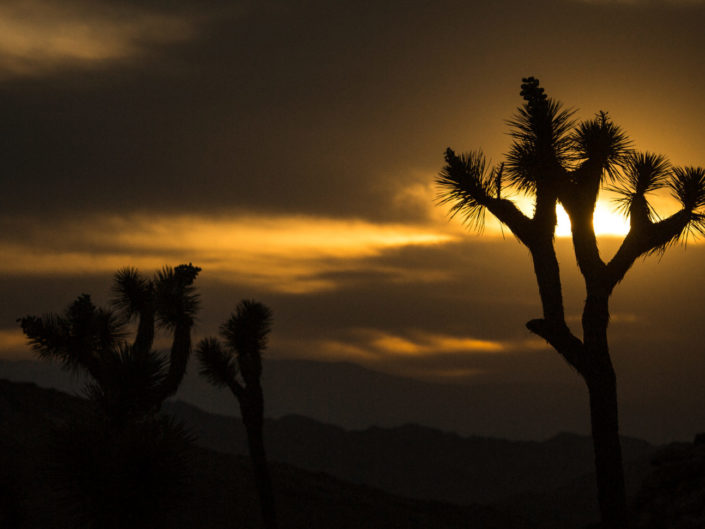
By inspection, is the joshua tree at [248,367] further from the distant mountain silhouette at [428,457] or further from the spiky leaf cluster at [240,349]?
the distant mountain silhouette at [428,457]

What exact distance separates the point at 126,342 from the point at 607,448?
31.3 ft

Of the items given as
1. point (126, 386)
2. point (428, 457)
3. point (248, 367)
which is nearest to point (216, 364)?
point (248, 367)

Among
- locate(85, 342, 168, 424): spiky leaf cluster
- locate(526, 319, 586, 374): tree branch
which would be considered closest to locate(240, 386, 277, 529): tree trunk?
locate(85, 342, 168, 424): spiky leaf cluster

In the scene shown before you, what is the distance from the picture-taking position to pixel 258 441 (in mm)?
22312

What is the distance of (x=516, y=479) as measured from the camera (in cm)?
6769

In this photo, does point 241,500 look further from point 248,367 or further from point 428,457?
point 428,457

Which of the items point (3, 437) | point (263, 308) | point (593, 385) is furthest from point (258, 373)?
point (3, 437)

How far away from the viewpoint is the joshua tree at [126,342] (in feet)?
52.8

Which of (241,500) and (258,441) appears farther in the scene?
(241,500)

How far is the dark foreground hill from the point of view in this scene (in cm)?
2705

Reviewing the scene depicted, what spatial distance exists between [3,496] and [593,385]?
41.4 ft

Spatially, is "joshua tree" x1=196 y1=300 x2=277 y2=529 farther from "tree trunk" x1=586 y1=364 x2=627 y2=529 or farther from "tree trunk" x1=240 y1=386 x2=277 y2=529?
"tree trunk" x1=586 y1=364 x2=627 y2=529

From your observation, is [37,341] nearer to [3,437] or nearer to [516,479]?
[3,437]

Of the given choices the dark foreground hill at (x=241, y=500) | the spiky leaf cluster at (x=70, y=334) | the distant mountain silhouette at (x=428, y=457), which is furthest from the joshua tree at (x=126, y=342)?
the distant mountain silhouette at (x=428, y=457)
